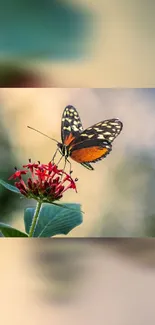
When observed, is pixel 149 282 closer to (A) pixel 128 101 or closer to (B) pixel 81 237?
(B) pixel 81 237

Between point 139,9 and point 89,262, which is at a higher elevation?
point 139,9

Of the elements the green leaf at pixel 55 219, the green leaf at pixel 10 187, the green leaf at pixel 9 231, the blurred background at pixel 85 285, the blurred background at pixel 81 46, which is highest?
the blurred background at pixel 81 46

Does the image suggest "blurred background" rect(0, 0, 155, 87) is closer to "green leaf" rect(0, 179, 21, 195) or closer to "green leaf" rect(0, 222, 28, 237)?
"green leaf" rect(0, 179, 21, 195)

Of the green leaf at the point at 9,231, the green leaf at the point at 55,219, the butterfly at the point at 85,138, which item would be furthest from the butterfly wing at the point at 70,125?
the green leaf at the point at 9,231

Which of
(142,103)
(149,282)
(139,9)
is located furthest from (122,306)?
(139,9)

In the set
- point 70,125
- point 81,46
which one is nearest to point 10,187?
point 70,125

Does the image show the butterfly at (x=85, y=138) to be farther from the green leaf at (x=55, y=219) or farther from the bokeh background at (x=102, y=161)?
the green leaf at (x=55, y=219)
